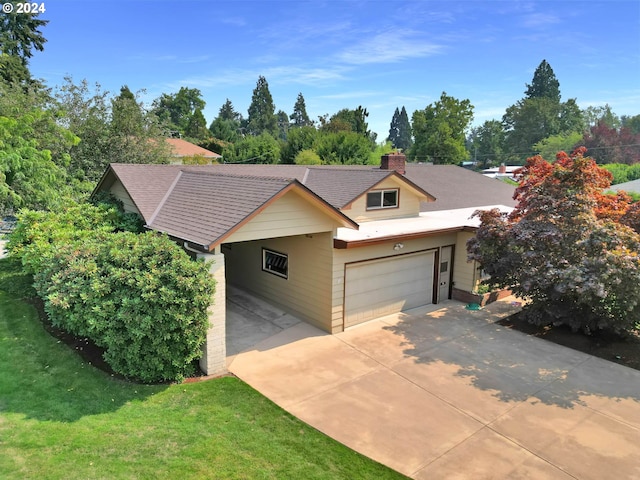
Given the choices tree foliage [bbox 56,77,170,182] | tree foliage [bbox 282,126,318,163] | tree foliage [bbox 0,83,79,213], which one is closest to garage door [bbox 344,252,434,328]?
tree foliage [bbox 0,83,79,213]

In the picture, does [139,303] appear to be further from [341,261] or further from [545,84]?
[545,84]

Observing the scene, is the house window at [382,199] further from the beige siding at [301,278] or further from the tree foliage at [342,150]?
the tree foliage at [342,150]

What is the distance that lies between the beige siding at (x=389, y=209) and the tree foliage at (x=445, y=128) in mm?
44717

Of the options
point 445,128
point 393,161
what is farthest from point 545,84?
point 393,161

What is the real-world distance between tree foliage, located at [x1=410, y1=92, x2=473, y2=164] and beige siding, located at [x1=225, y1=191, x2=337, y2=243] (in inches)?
2042

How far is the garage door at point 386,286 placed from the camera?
Answer: 11156 mm

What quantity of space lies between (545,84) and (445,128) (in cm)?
5695

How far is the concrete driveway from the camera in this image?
19.6 feet

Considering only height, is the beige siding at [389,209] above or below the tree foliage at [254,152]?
below

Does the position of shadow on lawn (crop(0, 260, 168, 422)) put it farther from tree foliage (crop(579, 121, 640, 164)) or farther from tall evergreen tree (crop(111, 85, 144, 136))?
tree foliage (crop(579, 121, 640, 164))

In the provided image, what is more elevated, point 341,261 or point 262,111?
point 262,111

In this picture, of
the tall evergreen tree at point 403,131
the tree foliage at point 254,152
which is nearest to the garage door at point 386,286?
the tree foliage at point 254,152

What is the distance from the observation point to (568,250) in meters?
9.77

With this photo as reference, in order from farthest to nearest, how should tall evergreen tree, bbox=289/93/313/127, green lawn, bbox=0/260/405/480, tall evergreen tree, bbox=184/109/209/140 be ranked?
tall evergreen tree, bbox=289/93/313/127 → tall evergreen tree, bbox=184/109/209/140 → green lawn, bbox=0/260/405/480
